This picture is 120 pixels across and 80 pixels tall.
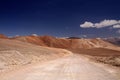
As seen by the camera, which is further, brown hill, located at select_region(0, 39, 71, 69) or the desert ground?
brown hill, located at select_region(0, 39, 71, 69)

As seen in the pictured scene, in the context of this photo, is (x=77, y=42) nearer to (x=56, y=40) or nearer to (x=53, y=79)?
(x=56, y=40)

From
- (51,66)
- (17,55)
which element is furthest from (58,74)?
(17,55)

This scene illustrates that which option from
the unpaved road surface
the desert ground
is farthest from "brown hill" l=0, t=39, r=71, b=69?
the unpaved road surface

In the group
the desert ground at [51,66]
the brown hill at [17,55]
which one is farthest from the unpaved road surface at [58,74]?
the brown hill at [17,55]

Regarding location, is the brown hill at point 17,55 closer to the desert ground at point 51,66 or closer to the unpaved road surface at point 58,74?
the desert ground at point 51,66

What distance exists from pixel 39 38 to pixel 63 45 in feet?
56.4

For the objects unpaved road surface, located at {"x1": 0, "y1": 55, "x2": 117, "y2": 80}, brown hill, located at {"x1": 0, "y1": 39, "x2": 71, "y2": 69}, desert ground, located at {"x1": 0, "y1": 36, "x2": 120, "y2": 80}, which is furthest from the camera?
brown hill, located at {"x1": 0, "y1": 39, "x2": 71, "y2": 69}

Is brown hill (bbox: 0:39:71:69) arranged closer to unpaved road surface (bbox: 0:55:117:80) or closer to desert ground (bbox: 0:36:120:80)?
desert ground (bbox: 0:36:120:80)

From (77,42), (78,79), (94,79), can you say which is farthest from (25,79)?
(77,42)

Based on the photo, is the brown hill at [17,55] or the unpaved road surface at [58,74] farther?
the brown hill at [17,55]

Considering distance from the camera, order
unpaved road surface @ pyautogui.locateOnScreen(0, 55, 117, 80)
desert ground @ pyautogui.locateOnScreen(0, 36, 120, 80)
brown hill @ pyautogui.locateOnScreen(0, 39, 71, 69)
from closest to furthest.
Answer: unpaved road surface @ pyautogui.locateOnScreen(0, 55, 117, 80)
desert ground @ pyautogui.locateOnScreen(0, 36, 120, 80)
brown hill @ pyautogui.locateOnScreen(0, 39, 71, 69)

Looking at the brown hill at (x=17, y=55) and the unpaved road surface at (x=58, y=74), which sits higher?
the brown hill at (x=17, y=55)

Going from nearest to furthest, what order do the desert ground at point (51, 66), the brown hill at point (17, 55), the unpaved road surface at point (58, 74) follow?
the unpaved road surface at point (58, 74), the desert ground at point (51, 66), the brown hill at point (17, 55)

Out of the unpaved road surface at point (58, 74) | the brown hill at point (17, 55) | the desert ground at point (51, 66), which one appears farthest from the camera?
the brown hill at point (17, 55)
